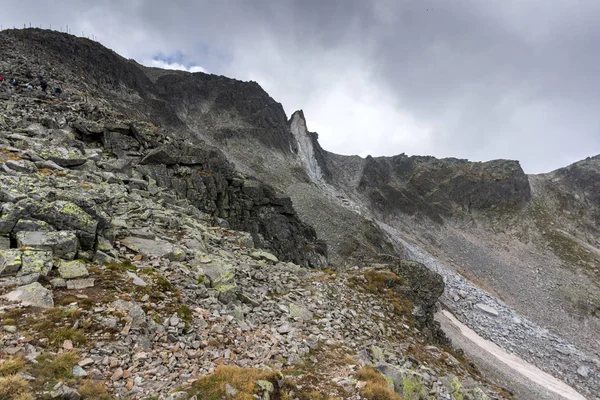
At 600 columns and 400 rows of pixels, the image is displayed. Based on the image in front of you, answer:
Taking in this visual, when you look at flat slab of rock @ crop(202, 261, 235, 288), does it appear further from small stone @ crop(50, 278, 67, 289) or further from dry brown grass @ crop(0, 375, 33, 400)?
dry brown grass @ crop(0, 375, 33, 400)

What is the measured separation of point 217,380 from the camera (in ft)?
27.2

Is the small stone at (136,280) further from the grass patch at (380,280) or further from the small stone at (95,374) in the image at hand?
the grass patch at (380,280)

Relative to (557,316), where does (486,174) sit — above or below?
above

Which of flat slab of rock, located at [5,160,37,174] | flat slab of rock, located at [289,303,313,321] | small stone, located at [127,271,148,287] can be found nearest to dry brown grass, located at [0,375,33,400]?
small stone, located at [127,271,148,287]

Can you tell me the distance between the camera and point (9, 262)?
370 inches

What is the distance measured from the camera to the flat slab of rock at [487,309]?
51.6 metres

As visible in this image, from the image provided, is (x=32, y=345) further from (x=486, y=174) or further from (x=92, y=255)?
(x=486, y=174)

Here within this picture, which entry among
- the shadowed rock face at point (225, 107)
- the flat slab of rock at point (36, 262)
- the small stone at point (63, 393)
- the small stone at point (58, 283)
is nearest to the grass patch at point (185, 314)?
the small stone at point (58, 283)

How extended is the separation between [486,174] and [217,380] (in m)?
147

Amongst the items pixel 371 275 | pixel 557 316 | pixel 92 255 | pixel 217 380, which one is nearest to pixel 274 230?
pixel 371 275

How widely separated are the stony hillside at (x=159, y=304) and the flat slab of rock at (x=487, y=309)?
114 feet

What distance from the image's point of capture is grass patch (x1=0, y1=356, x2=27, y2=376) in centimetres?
619

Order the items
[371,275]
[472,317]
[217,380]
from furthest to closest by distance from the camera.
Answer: [472,317]
[371,275]
[217,380]

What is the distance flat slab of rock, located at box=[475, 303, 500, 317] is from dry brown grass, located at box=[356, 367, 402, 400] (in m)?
51.9
